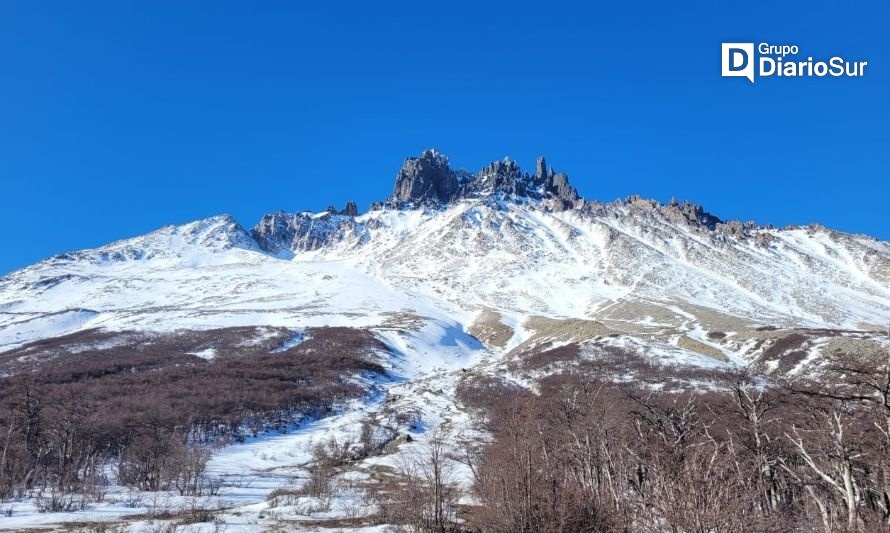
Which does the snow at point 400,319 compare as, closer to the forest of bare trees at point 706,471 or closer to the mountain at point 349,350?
the mountain at point 349,350

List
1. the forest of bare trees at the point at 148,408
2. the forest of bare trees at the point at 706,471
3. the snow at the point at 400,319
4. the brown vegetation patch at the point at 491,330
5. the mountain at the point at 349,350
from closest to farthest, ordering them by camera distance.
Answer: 1. the forest of bare trees at the point at 706,471
2. the forest of bare trees at the point at 148,408
3. the snow at the point at 400,319
4. the mountain at the point at 349,350
5. the brown vegetation patch at the point at 491,330

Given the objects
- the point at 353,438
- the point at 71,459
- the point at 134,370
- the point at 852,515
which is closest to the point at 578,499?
the point at 852,515

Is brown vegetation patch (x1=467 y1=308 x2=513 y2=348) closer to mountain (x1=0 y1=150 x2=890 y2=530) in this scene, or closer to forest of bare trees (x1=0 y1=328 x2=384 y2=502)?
mountain (x1=0 y1=150 x2=890 y2=530)

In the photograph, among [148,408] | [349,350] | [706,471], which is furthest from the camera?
[349,350]

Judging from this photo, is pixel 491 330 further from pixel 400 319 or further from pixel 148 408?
pixel 148 408

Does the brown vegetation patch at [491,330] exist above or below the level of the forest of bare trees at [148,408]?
above

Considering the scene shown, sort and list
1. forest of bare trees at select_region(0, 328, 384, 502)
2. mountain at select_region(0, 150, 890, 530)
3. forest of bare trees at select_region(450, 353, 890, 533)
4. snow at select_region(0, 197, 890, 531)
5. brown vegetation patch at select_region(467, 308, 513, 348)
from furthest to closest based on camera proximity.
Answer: brown vegetation patch at select_region(467, 308, 513, 348) → mountain at select_region(0, 150, 890, 530) → snow at select_region(0, 197, 890, 531) → forest of bare trees at select_region(0, 328, 384, 502) → forest of bare trees at select_region(450, 353, 890, 533)

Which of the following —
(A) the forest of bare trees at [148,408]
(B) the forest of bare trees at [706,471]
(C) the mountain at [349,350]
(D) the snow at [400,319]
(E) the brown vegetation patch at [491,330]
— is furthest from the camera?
(E) the brown vegetation patch at [491,330]

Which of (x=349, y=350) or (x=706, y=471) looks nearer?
(x=706, y=471)

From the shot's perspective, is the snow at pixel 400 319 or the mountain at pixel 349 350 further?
the mountain at pixel 349 350

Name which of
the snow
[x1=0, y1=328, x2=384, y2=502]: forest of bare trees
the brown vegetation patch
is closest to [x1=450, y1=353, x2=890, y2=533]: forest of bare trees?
the snow

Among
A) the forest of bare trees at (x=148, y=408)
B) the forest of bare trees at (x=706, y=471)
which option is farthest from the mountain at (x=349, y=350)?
the forest of bare trees at (x=706, y=471)

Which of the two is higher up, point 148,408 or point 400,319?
point 400,319

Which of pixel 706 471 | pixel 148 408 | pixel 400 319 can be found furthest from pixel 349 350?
pixel 706 471
